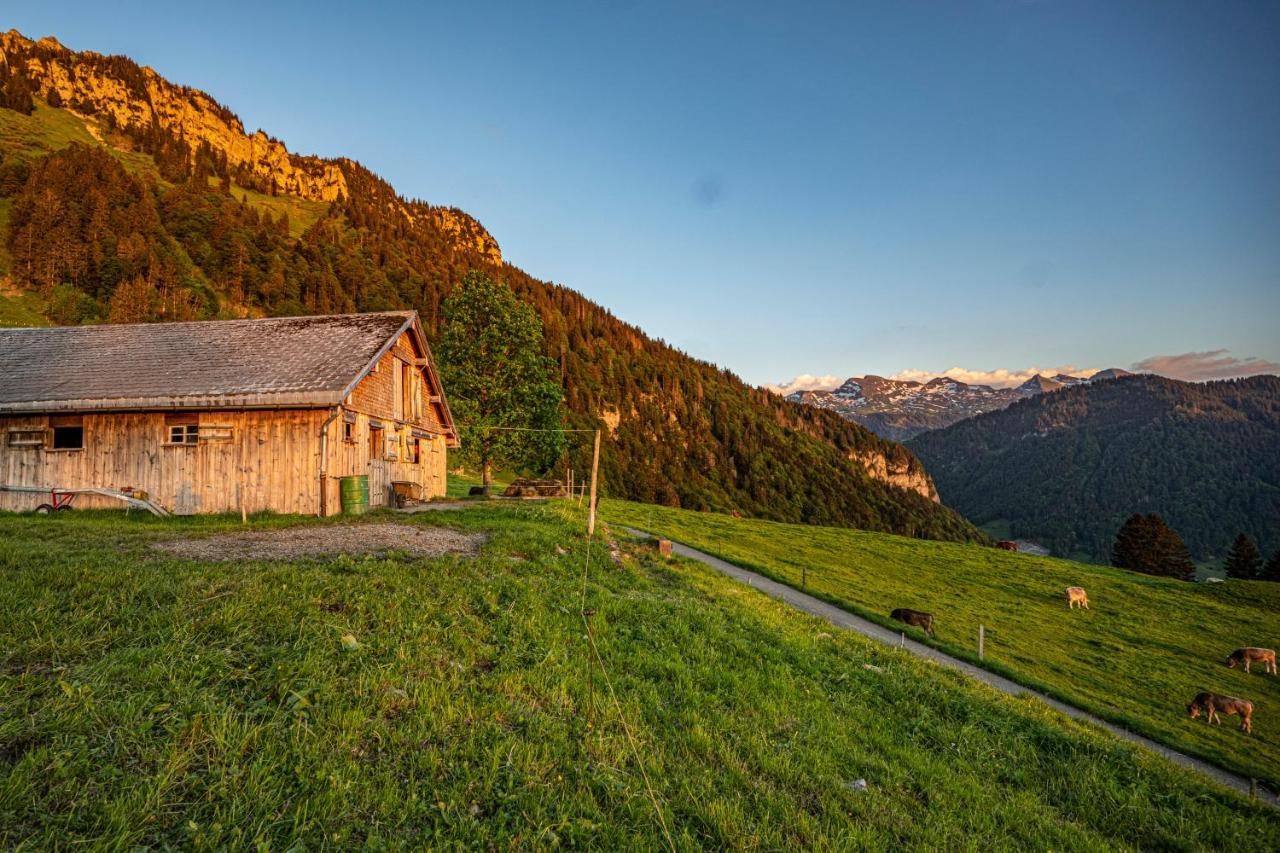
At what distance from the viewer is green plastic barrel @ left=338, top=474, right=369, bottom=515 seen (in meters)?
20.4

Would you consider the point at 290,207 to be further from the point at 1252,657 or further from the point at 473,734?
the point at 1252,657

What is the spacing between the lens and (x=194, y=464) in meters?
19.7

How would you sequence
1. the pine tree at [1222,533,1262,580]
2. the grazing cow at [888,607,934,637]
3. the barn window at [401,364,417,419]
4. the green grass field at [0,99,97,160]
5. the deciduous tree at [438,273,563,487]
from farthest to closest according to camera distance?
the green grass field at [0,99,97,160], the pine tree at [1222,533,1262,580], the deciduous tree at [438,273,563,487], the barn window at [401,364,417,419], the grazing cow at [888,607,934,637]

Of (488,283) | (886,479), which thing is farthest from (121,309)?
(886,479)

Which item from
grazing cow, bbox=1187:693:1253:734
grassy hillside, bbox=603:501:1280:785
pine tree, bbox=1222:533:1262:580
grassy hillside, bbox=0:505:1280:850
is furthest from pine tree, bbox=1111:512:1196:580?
grassy hillside, bbox=0:505:1280:850

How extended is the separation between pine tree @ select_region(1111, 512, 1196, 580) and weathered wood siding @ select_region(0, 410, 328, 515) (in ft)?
302

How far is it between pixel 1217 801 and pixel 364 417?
1036 inches

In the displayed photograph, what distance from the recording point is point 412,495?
26.2 metres

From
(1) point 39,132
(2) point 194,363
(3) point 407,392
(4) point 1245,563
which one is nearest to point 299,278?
(1) point 39,132

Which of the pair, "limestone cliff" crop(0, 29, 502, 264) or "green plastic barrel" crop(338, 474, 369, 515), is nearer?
"green plastic barrel" crop(338, 474, 369, 515)

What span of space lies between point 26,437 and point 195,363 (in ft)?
21.0

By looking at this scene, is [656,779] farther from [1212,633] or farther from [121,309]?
[121,309]

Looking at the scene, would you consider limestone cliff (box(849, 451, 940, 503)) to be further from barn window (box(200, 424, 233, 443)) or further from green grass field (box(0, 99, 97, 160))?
green grass field (box(0, 99, 97, 160))

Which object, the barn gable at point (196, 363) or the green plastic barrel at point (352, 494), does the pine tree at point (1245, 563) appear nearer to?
the green plastic barrel at point (352, 494)
